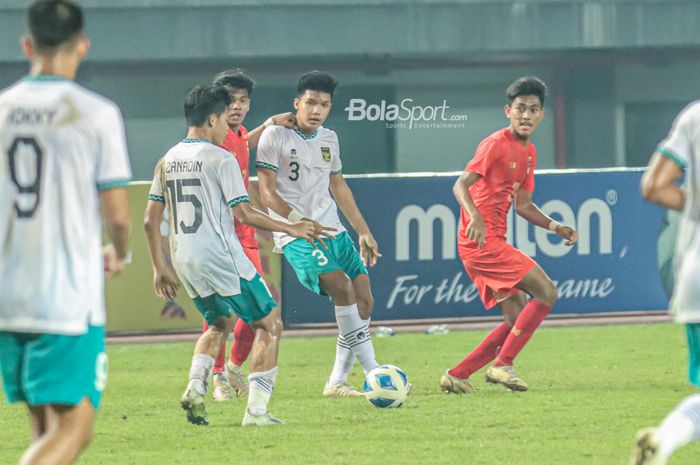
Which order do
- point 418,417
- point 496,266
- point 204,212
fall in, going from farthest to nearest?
point 496,266
point 418,417
point 204,212

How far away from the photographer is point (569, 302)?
50.6 feet

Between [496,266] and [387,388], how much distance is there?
1414 mm

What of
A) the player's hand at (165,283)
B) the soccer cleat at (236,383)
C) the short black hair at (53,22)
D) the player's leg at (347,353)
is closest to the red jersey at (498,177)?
the player's leg at (347,353)

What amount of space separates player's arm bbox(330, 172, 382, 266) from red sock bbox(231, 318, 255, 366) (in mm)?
894

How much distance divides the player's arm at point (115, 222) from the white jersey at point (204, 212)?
2920mm

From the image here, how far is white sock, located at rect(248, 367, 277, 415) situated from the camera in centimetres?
816

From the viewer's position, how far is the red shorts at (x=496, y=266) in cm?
986

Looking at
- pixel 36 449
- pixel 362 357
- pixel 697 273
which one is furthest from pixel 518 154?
pixel 36 449

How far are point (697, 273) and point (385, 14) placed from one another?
24.2 meters

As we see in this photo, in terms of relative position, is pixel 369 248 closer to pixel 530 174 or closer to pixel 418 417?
pixel 530 174

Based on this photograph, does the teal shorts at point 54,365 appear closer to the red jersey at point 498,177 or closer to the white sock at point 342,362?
the white sock at point 342,362

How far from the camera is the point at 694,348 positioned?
5.27 meters

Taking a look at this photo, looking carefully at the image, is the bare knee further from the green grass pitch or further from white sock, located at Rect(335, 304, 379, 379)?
the green grass pitch

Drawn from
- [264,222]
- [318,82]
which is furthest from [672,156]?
[318,82]
